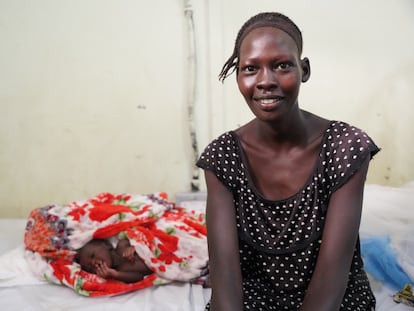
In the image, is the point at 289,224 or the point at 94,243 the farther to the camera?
the point at 94,243

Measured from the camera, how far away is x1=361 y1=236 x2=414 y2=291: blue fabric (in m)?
1.50

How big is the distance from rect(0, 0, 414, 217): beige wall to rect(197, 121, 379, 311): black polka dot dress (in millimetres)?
1546

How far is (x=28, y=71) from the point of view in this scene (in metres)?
2.47

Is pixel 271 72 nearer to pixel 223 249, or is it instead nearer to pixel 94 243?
pixel 223 249

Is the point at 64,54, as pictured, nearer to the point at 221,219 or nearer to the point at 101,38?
the point at 101,38

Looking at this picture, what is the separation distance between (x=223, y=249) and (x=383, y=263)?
2.96 ft

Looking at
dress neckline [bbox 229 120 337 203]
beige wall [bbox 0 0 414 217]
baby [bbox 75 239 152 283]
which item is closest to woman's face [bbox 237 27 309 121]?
dress neckline [bbox 229 120 337 203]

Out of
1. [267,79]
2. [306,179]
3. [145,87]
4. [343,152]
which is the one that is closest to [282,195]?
[306,179]

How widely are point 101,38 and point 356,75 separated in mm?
1603

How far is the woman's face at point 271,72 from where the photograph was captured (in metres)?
0.90

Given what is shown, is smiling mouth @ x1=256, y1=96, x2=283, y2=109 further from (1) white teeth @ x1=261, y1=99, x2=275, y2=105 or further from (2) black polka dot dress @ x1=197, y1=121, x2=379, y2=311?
(2) black polka dot dress @ x1=197, y1=121, x2=379, y2=311

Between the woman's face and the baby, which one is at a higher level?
the woman's face

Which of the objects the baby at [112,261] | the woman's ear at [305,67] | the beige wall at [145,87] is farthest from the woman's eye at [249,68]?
the beige wall at [145,87]

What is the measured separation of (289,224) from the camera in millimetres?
958
